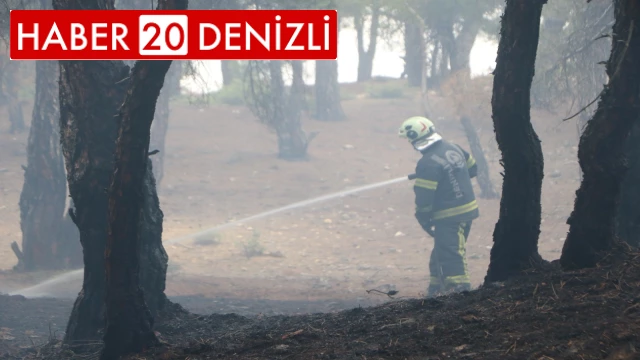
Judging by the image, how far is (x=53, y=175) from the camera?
11.1 metres

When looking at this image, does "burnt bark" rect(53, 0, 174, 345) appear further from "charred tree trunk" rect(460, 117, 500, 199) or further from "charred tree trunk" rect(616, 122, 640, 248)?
"charred tree trunk" rect(460, 117, 500, 199)

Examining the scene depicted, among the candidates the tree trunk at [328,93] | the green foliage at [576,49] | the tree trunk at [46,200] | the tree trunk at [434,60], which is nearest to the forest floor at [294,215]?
the tree trunk at [46,200]

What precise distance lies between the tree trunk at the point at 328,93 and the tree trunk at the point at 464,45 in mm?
8110

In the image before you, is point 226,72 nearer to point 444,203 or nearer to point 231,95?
point 231,95

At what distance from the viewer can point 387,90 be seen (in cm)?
2889

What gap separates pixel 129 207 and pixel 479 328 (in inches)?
81.4

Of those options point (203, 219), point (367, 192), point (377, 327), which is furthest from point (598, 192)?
point (367, 192)

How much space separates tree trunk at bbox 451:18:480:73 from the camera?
56.1ft

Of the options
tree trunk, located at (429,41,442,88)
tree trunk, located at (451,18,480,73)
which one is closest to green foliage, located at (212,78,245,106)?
tree trunk, located at (429,41,442,88)

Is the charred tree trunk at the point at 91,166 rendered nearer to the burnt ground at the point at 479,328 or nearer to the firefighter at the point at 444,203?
the burnt ground at the point at 479,328

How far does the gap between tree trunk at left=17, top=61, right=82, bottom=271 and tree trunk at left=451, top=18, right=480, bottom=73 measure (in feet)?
31.7

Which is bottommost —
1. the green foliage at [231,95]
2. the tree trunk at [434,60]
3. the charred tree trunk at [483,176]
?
the charred tree trunk at [483,176]

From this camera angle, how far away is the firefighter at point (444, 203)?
8281mm

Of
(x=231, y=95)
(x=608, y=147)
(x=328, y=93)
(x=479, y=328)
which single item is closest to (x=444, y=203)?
(x=608, y=147)
